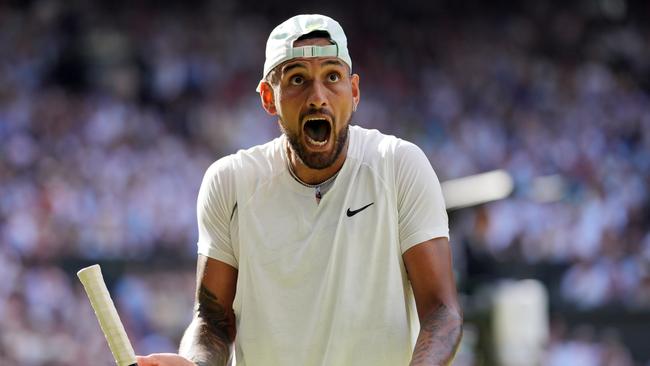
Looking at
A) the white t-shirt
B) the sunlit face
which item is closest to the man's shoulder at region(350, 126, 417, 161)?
the white t-shirt

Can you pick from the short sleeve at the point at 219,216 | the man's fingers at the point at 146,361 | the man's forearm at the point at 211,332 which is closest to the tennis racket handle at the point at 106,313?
the man's fingers at the point at 146,361

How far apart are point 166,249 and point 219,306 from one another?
34.6ft

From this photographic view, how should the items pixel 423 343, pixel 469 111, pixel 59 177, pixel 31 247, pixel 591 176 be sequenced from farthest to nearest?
pixel 469 111
pixel 591 176
pixel 59 177
pixel 31 247
pixel 423 343

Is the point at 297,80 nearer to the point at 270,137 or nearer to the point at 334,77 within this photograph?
the point at 334,77

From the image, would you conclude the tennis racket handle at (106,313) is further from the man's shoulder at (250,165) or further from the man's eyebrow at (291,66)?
the man's eyebrow at (291,66)

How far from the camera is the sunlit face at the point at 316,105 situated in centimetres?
400

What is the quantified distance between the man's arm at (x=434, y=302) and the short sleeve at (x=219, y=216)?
23.2 inches

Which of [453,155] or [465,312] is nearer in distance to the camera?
[465,312]

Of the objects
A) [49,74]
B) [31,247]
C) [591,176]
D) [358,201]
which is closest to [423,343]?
[358,201]

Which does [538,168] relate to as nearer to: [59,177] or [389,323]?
[59,177]

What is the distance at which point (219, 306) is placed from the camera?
166 inches

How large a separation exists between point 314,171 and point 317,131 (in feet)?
0.55

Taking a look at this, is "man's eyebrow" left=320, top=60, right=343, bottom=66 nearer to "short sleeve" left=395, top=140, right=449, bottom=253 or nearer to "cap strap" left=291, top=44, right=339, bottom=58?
"cap strap" left=291, top=44, right=339, bottom=58

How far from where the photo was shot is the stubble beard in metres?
4.06
